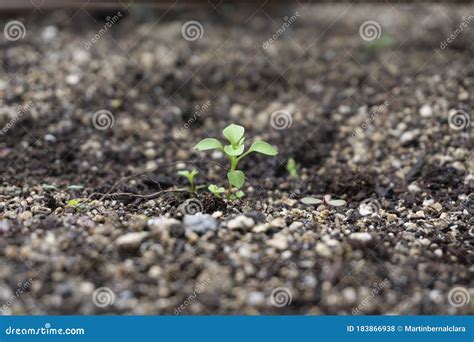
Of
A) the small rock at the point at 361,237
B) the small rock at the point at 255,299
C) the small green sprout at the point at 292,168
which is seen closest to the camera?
the small rock at the point at 255,299

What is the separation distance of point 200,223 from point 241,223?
19 cm

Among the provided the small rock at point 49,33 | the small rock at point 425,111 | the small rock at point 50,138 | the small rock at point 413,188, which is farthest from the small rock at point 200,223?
the small rock at point 49,33

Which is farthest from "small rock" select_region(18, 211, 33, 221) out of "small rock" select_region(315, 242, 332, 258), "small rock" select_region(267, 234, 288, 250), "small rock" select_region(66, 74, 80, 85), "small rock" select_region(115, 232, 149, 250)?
"small rock" select_region(66, 74, 80, 85)

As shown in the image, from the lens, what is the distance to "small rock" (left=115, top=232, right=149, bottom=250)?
2.55m

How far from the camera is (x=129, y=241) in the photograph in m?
2.55

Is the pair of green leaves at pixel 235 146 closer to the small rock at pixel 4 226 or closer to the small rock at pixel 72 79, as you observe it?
the small rock at pixel 4 226

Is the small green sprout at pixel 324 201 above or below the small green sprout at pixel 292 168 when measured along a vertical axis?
below

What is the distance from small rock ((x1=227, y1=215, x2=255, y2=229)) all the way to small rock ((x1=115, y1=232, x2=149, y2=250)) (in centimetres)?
41

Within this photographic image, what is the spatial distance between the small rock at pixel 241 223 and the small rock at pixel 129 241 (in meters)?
0.41

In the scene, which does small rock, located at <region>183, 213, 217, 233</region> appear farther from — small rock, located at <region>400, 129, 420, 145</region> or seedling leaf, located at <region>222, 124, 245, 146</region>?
small rock, located at <region>400, 129, 420, 145</region>

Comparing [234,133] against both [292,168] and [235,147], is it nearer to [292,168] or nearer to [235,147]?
[235,147]

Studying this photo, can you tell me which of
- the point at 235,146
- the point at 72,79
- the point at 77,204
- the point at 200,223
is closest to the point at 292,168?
the point at 235,146

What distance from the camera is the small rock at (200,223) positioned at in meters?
2.72

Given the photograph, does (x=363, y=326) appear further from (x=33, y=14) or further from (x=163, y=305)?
(x=33, y=14)
